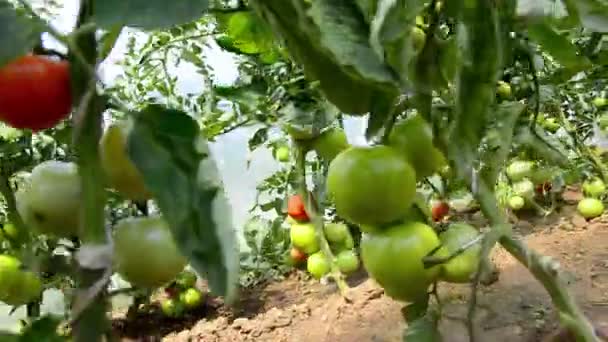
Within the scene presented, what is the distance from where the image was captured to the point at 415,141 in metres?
0.57

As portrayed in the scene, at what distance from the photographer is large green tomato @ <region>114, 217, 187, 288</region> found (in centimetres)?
44

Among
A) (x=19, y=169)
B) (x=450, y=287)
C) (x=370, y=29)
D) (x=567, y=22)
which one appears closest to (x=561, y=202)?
(x=450, y=287)

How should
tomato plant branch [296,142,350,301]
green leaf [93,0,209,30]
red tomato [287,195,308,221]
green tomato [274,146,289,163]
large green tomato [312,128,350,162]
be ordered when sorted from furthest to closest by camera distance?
green tomato [274,146,289,163], red tomato [287,195,308,221], tomato plant branch [296,142,350,301], large green tomato [312,128,350,162], green leaf [93,0,209,30]

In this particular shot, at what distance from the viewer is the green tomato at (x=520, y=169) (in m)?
2.76

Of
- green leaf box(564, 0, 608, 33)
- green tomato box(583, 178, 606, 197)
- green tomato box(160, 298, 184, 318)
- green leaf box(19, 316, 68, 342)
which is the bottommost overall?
green leaf box(19, 316, 68, 342)

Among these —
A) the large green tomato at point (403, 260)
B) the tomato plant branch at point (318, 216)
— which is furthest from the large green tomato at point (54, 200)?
the tomato plant branch at point (318, 216)

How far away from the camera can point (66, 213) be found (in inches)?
17.8

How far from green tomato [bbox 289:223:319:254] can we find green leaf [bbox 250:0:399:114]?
1.62 m

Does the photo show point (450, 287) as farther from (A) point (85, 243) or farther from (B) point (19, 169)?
(A) point (85, 243)

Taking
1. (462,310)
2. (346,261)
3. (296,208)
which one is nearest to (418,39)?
(462,310)

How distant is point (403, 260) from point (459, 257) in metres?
0.04

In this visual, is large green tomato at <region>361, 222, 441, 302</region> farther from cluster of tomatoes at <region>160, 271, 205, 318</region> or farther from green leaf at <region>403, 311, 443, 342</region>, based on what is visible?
cluster of tomatoes at <region>160, 271, 205, 318</region>

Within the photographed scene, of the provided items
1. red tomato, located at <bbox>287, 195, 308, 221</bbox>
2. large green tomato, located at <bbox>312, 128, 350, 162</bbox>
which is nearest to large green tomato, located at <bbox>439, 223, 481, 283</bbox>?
large green tomato, located at <bbox>312, 128, 350, 162</bbox>

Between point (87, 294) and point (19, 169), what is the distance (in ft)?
4.84
